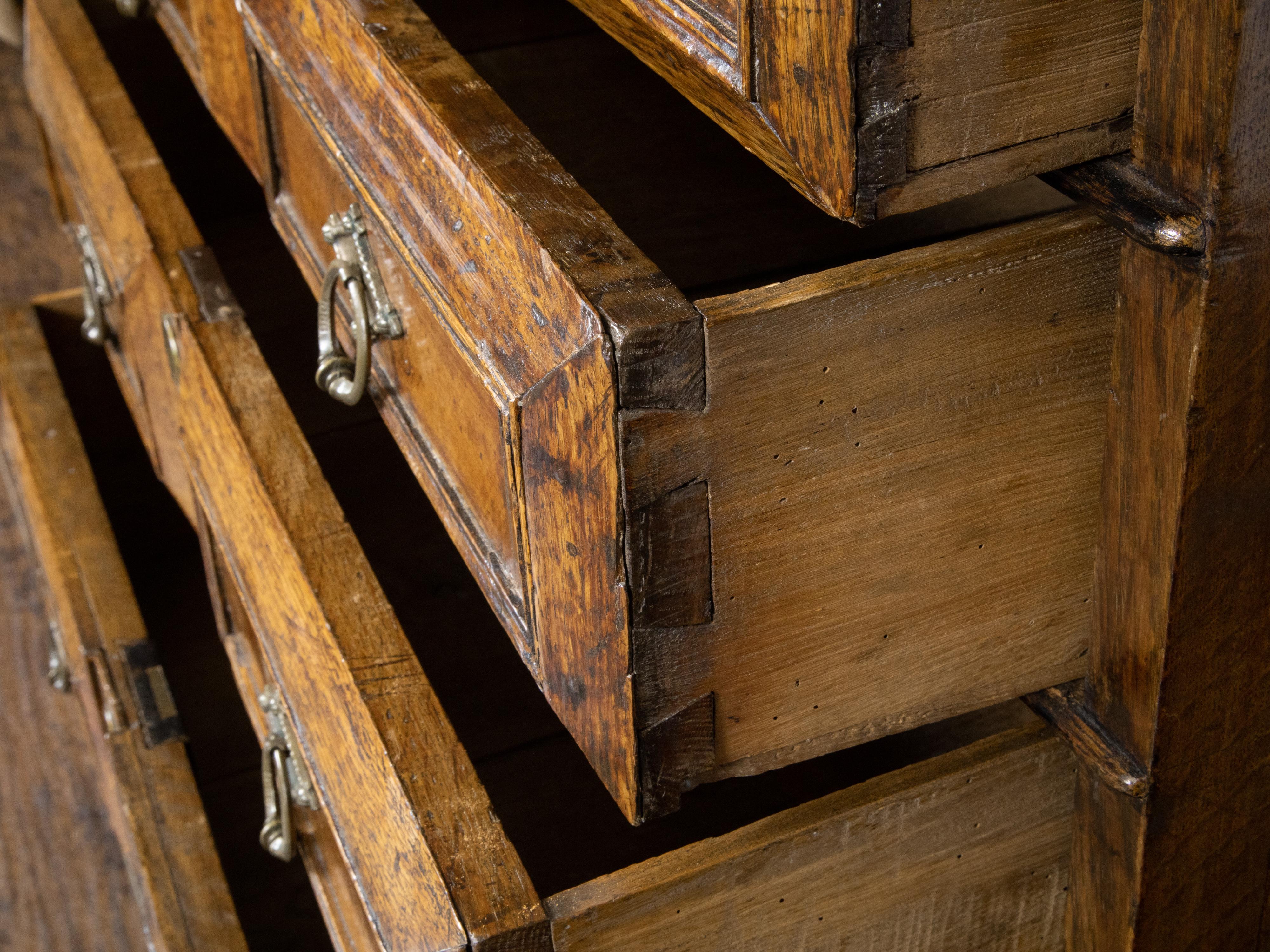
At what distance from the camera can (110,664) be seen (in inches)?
39.8

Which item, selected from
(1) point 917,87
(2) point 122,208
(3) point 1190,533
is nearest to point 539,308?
(1) point 917,87

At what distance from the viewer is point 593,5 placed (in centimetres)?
51

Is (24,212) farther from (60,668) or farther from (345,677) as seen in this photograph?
(345,677)

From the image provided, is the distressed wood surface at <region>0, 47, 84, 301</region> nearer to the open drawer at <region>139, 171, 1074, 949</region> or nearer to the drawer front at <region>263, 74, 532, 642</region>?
the open drawer at <region>139, 171, 1074, 949</region>

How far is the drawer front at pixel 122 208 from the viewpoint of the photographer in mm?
871

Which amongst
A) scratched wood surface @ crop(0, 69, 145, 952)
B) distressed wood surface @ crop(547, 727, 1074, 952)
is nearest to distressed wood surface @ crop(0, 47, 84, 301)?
scratched wood surface @ crop(0, 69, 145, 952)

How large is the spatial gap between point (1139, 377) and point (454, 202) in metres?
0.25

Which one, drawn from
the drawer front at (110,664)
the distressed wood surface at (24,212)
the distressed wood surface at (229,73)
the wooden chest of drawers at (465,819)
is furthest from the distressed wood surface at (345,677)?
the distressed wood surface at (24,212)

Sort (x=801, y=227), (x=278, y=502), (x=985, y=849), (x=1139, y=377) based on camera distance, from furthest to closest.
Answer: (x=801, y=227), (x=278, y=502), (x=985, y=849), (x=1139, y=377)

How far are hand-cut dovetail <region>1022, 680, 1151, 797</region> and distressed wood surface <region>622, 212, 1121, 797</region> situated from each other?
0.05 metres

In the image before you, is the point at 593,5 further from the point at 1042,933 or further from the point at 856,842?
the point at 1042,933

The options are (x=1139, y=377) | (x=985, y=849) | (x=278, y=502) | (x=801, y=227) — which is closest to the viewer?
(x=1139, y=377)

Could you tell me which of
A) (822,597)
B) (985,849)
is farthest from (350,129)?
(985,849)

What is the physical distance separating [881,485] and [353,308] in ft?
0.89
